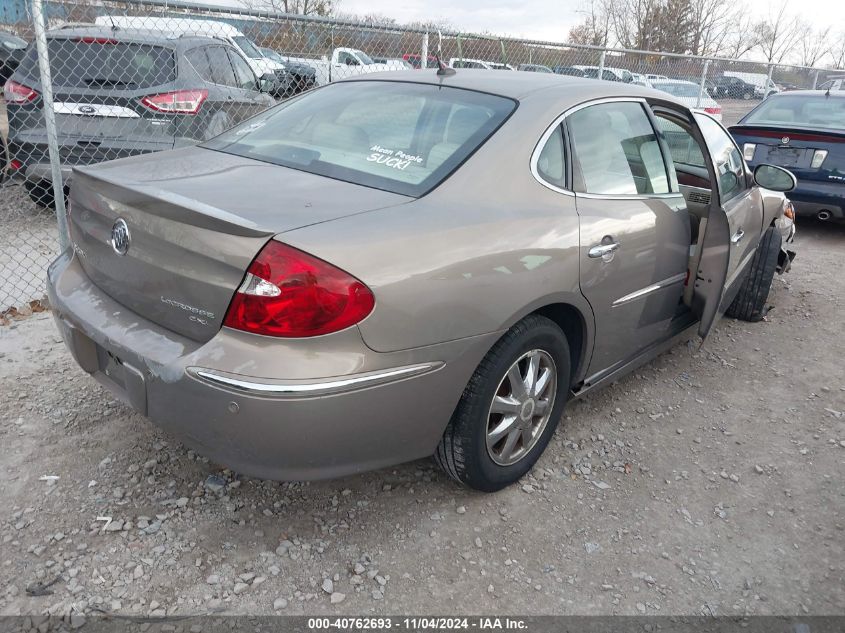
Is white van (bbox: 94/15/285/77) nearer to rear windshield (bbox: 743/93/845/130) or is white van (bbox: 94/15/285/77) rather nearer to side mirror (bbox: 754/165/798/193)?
side mirror (bbox: 754/165/798/193)

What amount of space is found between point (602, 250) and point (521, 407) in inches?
28.4

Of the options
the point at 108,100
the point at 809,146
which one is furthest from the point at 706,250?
the point at 108,100

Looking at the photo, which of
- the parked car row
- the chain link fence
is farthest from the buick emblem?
the parked car row

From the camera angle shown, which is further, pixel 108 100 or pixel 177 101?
pixel 177 101

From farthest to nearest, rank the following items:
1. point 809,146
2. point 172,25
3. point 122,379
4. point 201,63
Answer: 1. point 172,25
2. point 809,146
3. point 201,63
4. point 122,379

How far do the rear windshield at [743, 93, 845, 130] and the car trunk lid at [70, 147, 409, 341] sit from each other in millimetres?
6587

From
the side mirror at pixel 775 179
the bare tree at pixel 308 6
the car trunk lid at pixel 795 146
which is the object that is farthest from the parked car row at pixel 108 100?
the bare tree at pixel 308 6

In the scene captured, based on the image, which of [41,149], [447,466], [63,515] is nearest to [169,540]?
[63,515]

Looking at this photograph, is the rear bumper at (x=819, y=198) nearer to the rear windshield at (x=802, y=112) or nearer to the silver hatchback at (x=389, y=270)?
the rear windshield at (x=802, y=112)

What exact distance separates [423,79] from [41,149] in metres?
4.02

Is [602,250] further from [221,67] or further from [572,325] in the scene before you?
[221,67]

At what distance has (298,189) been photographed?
90.4 inches

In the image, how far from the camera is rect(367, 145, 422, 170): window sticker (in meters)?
2.51

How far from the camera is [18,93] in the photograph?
18.4 ft
